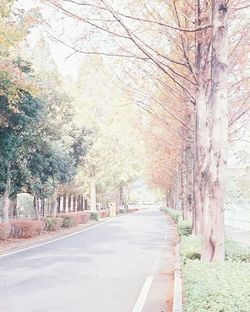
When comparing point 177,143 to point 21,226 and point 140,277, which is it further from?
point 140,277

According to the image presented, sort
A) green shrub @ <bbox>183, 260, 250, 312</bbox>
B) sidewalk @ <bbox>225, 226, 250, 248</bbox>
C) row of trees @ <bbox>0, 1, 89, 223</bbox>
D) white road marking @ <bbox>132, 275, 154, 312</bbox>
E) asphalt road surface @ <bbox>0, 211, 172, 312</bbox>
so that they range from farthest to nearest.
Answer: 1. sidewalk @ <bbox>225, 226, 250, 248</bbox>
2. row of trees @ <bbox>0, 1, 89, 223</bbox>
3. asphalt road surface @ <bbox>0, 211, 172, 312</bbox>
4. white road marking @ <bbox>132, 275, 154, 312</bbox>
5. green shrub @ <bbox>183, 260, 250, 312</bbox>

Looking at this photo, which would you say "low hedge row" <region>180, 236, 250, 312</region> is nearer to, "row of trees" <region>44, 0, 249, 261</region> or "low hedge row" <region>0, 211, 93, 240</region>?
"row of trees" <region>44, 0, 249, 261</region>

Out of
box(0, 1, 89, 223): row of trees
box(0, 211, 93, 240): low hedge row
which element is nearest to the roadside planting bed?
box(0, 1, 89, 223): row of trees

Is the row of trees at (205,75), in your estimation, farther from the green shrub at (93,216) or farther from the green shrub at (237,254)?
the green shrub at (93,216)

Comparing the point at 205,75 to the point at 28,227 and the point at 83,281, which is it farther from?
the point at 28,227

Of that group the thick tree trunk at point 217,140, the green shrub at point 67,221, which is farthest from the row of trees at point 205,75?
the green shrub at point 67,221

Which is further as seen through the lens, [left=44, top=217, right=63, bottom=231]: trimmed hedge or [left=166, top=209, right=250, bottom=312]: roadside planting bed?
[left=44, top=217, right=63, bottom=231]: trimmed hedge

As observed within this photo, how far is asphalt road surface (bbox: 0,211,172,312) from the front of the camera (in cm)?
820

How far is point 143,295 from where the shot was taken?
9172 mm

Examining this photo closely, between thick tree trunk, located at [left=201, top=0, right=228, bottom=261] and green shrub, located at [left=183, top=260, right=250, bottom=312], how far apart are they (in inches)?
44.3

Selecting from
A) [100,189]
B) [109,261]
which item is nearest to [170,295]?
[109,261]

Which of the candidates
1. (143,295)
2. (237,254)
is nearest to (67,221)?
(143,295)

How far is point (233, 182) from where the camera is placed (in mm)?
97312

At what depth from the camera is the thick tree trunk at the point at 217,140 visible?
25.1 ft
